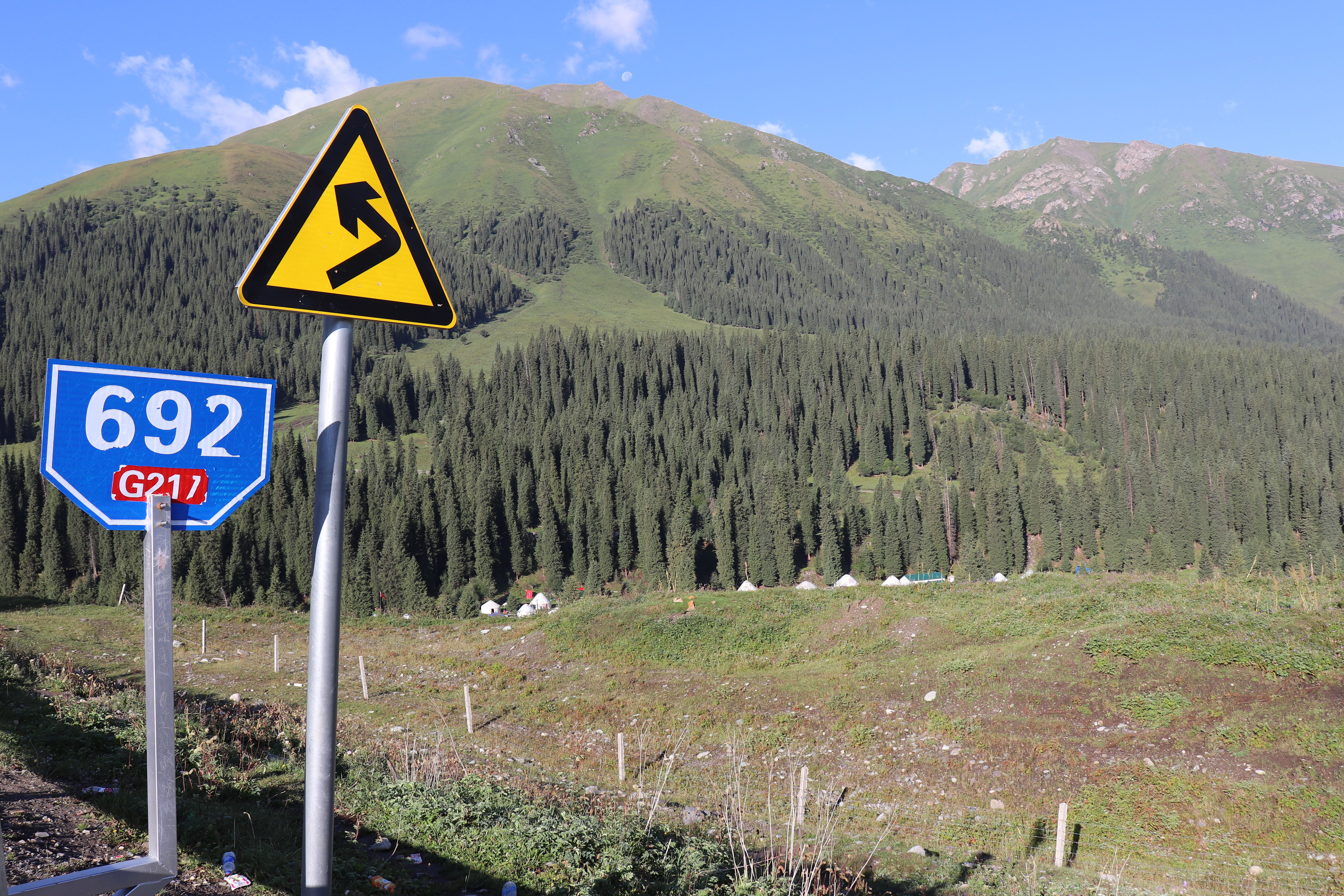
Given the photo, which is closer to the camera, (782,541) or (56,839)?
(56,839)

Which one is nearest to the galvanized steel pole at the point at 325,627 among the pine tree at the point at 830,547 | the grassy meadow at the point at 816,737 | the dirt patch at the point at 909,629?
the grassy meadow at the point at 816,737

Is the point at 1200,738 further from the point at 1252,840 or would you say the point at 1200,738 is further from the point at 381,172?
the point at 381,172

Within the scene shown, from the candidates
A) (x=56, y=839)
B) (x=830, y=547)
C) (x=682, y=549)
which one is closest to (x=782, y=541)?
(x=830, y=547)

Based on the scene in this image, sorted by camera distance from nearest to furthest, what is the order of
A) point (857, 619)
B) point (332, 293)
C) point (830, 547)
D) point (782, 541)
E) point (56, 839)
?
point (332, 293) < point (56, 839) < point (857, 619) < point (782, 541) < point (830, 547)

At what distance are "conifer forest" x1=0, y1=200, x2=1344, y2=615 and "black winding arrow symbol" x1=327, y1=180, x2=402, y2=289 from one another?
45382mm

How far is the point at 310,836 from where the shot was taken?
2.83m

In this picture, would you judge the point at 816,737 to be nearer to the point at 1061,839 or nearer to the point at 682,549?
the point at 1061,839

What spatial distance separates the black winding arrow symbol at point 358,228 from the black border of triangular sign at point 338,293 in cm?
5

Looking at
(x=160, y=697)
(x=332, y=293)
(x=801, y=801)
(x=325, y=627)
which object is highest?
(x=332, y=293)

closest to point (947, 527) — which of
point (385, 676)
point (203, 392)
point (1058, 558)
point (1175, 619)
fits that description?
point (1058, 558)

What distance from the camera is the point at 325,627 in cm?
289

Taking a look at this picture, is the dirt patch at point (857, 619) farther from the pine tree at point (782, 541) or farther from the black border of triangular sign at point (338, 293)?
the pine tree at point (782, 541)

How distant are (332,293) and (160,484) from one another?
0.98 metres

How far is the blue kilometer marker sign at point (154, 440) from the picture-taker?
2.68m
